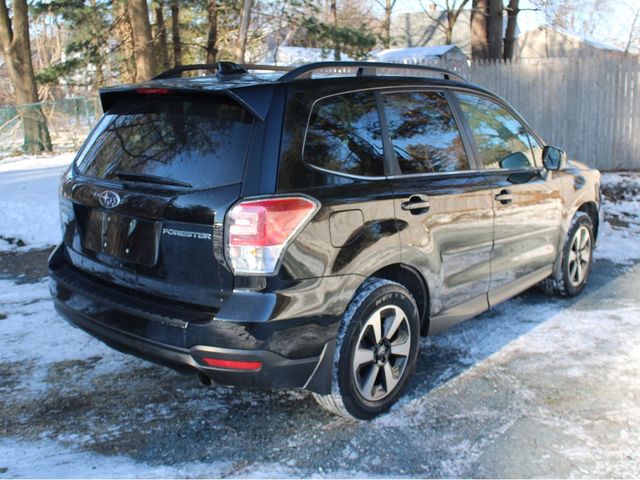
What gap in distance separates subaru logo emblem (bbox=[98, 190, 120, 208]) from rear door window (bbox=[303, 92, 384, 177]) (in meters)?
1.01

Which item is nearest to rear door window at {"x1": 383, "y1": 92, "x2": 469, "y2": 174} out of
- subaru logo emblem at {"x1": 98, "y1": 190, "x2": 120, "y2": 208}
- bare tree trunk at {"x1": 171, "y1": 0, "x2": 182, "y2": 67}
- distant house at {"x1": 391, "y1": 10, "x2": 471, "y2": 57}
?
subaru logo emblem at {"x1": 98, "y1": 190, "x2": 120, "y2": 208}

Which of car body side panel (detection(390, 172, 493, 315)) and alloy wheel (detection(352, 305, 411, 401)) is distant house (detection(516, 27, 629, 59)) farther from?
alloy wheel (detection(352, 305, 411, 401))

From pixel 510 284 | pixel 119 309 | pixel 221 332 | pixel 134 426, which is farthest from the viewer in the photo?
pixel 510 284

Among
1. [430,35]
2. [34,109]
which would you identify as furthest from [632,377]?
[430,35]

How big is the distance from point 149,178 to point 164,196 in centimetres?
21

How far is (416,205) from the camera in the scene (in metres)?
3.58

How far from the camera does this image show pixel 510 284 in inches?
181

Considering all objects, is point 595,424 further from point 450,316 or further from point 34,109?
point 34,109

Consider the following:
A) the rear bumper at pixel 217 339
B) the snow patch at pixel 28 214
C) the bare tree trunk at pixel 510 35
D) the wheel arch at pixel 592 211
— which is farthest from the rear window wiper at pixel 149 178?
the bare tree trunk at pixel 510 35

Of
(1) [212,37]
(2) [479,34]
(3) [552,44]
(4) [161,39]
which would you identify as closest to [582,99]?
(2) [479,34]

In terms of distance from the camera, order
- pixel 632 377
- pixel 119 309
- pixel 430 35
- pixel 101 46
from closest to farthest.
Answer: pixel 119 309 < pixel 632 377 < pixel 101 46 < pixel 430 35

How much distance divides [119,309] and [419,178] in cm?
184

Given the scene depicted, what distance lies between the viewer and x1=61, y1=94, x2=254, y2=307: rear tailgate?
2.91m

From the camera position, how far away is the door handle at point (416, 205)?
3516 mm
